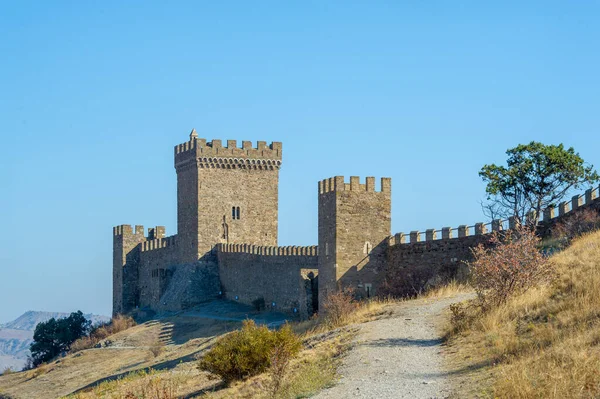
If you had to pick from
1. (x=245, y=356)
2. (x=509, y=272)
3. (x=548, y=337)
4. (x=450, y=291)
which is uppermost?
(x=509, y=272)

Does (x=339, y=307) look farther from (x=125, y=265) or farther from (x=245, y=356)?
(x=125, y=265)

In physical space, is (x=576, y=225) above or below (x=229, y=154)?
below

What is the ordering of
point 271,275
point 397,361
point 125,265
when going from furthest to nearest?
point 125,265
point 271,275
point 397,361

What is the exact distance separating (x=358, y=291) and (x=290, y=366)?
44.4 ft

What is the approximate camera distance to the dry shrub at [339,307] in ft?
81.3

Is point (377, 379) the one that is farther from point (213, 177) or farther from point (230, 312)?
point (213, 177)

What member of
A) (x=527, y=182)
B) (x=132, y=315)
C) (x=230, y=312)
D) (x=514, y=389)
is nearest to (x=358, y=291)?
(x=527, y=182)

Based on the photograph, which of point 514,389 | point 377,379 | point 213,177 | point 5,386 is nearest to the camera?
point 514,389

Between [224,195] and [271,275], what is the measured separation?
10128 mm

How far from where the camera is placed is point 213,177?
55.0 m

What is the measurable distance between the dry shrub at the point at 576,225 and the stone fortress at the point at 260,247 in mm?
346

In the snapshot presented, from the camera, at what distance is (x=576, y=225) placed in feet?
88.7

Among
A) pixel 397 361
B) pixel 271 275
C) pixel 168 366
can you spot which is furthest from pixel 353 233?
pixel 397 361

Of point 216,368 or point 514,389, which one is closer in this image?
point 514,389
